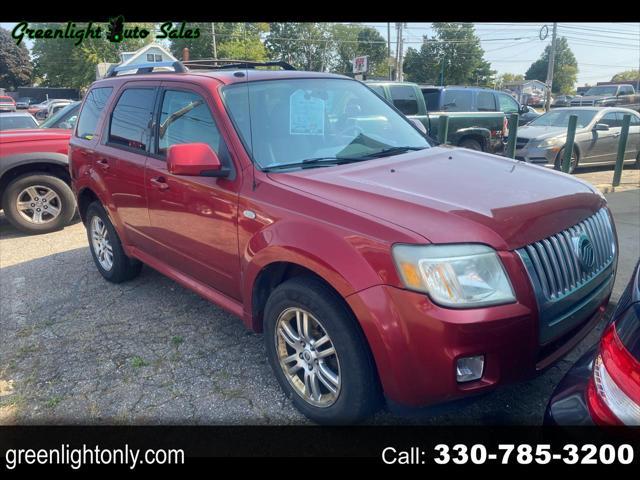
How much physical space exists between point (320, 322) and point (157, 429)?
1.18m

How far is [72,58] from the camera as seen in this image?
54812mm

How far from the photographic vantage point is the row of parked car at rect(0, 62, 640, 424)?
2115 millimetres

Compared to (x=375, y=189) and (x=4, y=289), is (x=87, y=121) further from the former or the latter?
(x=375, y=189)

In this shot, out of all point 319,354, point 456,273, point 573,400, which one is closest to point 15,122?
point 319,354

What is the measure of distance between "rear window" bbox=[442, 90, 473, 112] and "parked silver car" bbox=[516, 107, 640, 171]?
1442mm

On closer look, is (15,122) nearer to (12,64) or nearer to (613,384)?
(613,384)

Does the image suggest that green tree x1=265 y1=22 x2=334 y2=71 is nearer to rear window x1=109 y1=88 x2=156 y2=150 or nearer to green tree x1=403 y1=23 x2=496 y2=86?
green tree x1=403 y1=23 x2=496 y2=86

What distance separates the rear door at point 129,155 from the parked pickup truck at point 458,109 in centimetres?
A: 566

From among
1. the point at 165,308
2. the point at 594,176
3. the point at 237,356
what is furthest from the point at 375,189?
the point at 594,176

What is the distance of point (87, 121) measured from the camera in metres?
4.84

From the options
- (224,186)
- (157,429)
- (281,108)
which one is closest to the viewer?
(157,429)

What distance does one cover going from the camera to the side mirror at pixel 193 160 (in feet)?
9.18

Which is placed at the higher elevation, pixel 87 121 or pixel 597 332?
pixel 87 121

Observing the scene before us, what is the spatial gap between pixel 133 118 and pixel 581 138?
9389 millimetres
